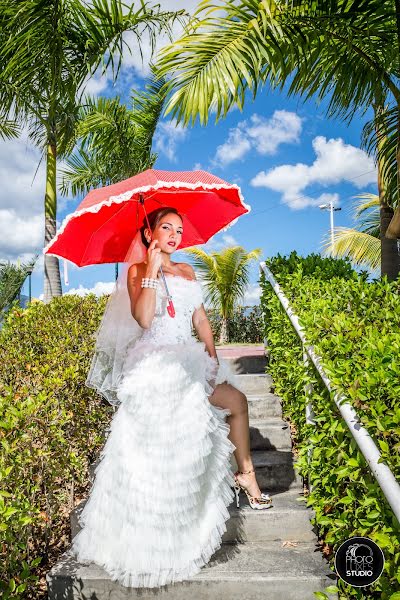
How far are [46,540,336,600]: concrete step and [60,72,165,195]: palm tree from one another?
10.8m

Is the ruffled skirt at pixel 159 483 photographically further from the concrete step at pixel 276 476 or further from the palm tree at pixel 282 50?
the palm tree at pixel 282 50

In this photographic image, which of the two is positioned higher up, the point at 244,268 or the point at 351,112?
the point at 351,112

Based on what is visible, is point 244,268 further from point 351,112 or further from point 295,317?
point 295,317

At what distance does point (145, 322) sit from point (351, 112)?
6.65 m

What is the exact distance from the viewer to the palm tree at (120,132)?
12.6 m

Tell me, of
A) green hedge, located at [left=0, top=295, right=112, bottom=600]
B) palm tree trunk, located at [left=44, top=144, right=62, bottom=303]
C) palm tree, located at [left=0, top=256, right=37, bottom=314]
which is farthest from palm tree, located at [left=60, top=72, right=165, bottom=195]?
green hedge, located at [left=0, top=295, right=112, bottom=600]

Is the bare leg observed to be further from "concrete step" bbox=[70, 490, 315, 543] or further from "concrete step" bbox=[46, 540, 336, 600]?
"concrete step" bbox=[46, 540, 336, 600]

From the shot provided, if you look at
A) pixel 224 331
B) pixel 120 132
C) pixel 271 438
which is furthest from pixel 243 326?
pixel 271 438

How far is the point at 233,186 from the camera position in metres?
3.56

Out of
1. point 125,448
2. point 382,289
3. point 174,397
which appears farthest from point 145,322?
point 382,289

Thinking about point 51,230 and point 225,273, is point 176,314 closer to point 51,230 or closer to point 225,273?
point 51,230

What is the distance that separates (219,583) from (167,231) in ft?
6.70

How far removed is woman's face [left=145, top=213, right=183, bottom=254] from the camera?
→ 334 centimetres

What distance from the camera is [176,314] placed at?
331 centimetres
